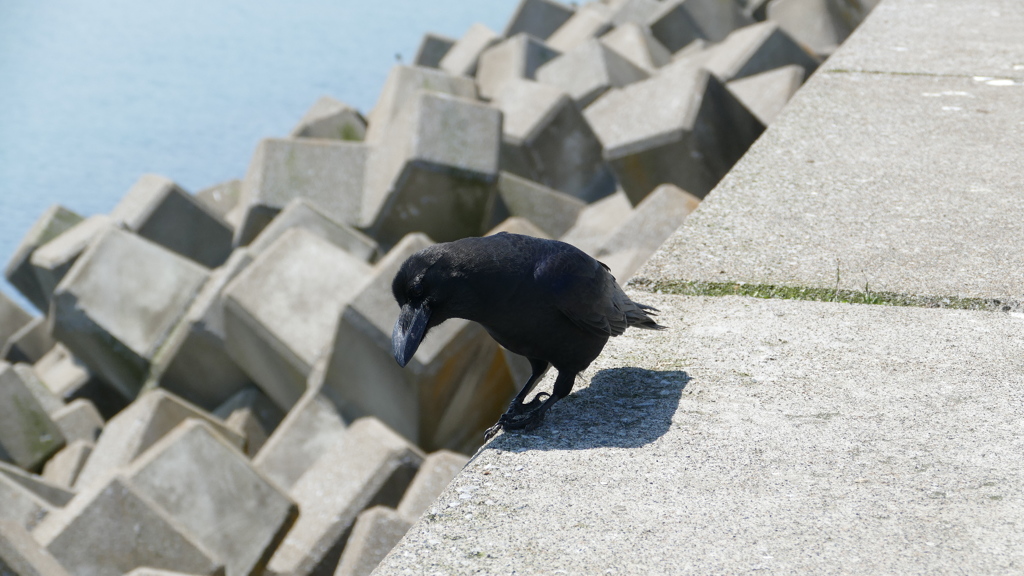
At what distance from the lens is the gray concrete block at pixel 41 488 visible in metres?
3.16

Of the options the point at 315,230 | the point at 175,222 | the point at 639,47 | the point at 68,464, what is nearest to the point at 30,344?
the point at 175,222

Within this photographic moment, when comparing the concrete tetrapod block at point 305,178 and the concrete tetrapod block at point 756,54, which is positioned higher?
the concrete tetrapod block at point 305,178

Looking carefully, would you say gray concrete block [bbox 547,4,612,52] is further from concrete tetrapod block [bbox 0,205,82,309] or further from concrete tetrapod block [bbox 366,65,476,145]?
concrete tetrapod block [bbox 0,205,82,309]

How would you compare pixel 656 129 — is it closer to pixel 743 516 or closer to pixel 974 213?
pixel 974 213

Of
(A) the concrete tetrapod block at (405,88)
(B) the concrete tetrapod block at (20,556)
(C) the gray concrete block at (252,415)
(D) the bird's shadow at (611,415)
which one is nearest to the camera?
(D) the bird's shadow at (611,415)

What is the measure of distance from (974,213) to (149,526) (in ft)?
7.64

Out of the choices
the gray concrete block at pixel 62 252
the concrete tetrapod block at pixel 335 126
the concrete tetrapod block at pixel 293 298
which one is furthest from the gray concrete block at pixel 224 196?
the concrete tetrapod block at pixel 293 298

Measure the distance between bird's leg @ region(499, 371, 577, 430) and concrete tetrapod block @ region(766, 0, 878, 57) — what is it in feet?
17.3

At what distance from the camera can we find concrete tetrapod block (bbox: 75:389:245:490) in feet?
11.6

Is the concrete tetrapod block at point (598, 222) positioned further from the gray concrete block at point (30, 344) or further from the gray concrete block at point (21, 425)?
the gray concrete block at point (30, 344)

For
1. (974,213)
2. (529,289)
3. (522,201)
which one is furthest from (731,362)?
(522,201)

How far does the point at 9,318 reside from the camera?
5684 mm

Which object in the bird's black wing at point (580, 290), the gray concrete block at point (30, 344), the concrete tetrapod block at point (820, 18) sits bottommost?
the gray concrete block at point (30, 344)

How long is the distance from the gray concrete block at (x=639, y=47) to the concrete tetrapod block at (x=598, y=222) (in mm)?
1716
